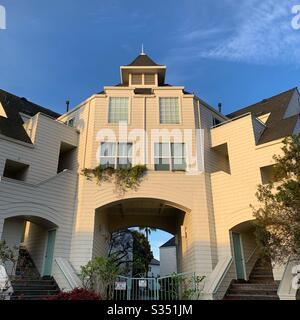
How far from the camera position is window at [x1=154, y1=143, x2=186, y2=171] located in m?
16.0

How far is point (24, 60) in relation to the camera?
1214 cm

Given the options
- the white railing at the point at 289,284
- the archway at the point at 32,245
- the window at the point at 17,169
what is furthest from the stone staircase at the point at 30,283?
the white railing at the point at 289,284

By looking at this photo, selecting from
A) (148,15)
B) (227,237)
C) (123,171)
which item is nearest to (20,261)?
(123,171)

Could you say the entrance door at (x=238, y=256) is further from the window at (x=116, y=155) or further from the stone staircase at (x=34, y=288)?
the stone staircase at (x=34, y=288)

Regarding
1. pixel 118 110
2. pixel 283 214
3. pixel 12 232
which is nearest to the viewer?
pixel 283 214

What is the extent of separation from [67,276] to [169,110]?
1035 cm

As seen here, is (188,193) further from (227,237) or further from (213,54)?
(213,54)

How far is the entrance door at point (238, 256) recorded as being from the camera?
1394 centimetres

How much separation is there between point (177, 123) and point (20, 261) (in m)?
10.8

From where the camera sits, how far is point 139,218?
19.2 meters

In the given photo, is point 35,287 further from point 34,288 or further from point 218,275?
point 218,275

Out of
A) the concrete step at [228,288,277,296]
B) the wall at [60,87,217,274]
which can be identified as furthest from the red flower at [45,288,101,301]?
the concrete step at [228,288,277,296]

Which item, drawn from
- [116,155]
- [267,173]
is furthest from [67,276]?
[267,173]

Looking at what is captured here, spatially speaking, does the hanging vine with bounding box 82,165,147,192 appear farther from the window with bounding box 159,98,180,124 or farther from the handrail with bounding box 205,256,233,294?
the handrail with bounding box 205,256,233,294
